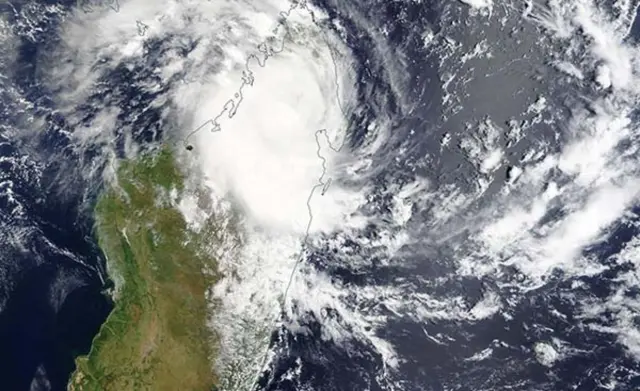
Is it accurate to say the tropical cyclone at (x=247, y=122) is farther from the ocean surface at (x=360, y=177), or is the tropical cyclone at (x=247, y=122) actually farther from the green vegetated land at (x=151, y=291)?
the green vegetated land at (x=151, y=291)

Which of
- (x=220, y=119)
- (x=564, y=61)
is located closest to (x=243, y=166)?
(x=220, y=119)

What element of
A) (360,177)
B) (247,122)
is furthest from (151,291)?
(360,177)

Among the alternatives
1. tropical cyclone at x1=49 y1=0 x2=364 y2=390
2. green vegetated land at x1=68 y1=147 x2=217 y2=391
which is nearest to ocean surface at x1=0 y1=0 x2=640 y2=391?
tropical cyclone at x1=49 y1=0 x2=364 y2=390

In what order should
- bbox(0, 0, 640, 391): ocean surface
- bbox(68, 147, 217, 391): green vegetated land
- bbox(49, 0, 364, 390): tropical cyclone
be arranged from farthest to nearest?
1. bbox(49, 0, 364, 390): tropical cyclone
2. bbox(68, 147, 217, 391): green vegetated land
3. bbox(0, 0, 640, 391): ocean surface

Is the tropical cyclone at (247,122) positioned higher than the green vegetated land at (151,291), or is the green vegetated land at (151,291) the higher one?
the tropical cyclone at (247,122)

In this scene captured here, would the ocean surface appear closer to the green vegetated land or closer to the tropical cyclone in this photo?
the tropical cyclone

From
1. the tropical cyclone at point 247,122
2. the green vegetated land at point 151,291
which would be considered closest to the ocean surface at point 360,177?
the tropical cyclone at point 247,122

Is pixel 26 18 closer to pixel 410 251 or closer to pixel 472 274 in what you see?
pixel 410 251

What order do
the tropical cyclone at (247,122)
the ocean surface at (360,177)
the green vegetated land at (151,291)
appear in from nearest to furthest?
1. the ocean surface at (360,177)
2. the green vegetated land at (151,291)
3. the tropical cyclone at (247,122)
